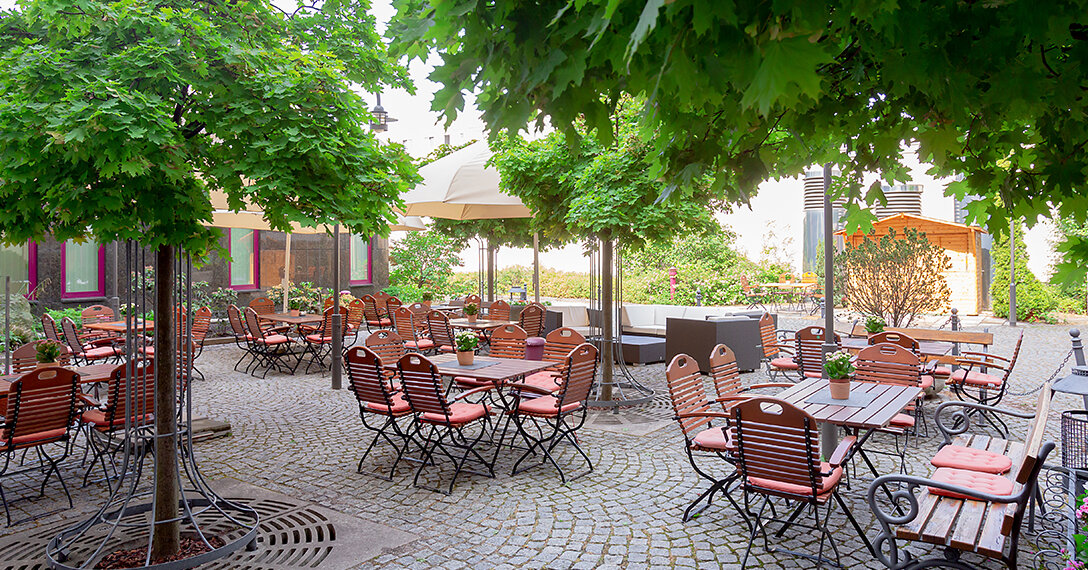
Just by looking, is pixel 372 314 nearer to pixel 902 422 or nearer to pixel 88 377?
pixel 88 377

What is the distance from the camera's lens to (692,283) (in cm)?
1938

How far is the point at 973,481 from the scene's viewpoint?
3.98 m

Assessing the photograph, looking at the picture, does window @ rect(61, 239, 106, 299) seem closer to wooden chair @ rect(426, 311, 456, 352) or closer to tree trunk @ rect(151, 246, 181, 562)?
wooden chair @ rect(426, 311, 456, 352)

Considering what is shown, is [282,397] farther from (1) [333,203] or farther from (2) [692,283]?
(2) [692,283]

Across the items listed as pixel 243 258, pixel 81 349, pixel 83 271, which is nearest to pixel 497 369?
pixel 81 349

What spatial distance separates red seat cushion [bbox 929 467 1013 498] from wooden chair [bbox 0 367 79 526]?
5611 mm

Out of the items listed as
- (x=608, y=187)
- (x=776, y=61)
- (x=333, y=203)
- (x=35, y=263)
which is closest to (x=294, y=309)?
(x=35, y=263)

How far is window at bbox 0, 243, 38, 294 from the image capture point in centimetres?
1092

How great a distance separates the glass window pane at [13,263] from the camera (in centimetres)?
1084

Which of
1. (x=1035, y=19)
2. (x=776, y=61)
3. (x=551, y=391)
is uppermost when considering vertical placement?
(x=1035, y=19)

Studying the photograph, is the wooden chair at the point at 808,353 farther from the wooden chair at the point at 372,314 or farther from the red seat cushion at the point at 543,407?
the wooden chair at the point at 372,314

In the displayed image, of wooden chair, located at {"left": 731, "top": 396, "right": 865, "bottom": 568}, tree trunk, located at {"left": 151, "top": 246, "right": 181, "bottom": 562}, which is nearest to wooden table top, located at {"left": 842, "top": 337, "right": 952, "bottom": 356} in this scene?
wooden chair, located at {"left": 731, "top": 396, "right": 865, "bottom": 568}

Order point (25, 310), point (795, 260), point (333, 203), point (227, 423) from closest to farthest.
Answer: point (333, 203)
point (227, 423)
point (25, 310)
point (795, 260)

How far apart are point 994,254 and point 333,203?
22753 mm
